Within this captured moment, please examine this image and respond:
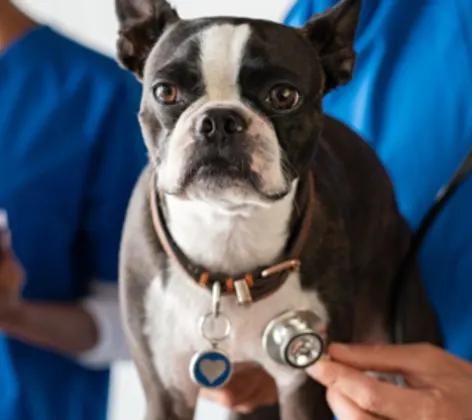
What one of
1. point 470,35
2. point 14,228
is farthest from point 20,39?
point 470,35

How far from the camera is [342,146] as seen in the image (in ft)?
3.24

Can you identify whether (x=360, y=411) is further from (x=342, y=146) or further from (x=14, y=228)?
(x=14, y=228)

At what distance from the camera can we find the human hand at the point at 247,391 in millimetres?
933

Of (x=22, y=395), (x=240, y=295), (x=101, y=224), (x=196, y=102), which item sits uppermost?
(x=196, y=102)

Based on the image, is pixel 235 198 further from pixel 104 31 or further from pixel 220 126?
pixel 104 31

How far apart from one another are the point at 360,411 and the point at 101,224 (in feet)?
1.50

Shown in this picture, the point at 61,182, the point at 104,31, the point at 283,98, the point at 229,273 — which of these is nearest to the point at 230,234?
the point at 229,273

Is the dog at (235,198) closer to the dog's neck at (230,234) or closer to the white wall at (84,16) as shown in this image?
the dog's neck at (230,234)

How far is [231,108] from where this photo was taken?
29.0 inches

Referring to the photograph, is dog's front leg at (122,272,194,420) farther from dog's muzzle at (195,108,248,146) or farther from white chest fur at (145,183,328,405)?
dog's muzzle at (195,108,248,146)

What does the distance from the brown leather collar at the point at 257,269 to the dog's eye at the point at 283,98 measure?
0.10 m

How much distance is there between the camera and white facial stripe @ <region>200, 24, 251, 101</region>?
75 centimetres

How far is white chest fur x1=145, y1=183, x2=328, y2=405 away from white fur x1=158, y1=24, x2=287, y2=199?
0.25 ft

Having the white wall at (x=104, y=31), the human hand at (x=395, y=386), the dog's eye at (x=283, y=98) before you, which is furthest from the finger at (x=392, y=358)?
the white wall at (x=104, y=31)
